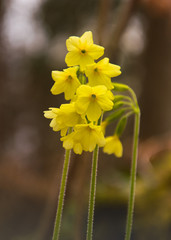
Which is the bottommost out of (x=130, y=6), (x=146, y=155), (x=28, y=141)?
(x=146, y=155)

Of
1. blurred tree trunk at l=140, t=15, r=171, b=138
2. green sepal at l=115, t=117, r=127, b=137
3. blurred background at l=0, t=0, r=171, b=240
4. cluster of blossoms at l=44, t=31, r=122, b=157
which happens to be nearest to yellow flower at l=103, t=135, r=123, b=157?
green sepal at l=115, t=117, r=127, b=137

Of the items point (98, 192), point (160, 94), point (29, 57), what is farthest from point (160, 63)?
point (98, 192)

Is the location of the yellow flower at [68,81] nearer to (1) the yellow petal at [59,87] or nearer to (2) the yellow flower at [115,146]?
(1) the yellow petal at [59,87]

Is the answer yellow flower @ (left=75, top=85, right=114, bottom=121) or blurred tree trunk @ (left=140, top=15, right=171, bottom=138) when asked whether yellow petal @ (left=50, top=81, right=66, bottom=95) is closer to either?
yellow flower @ (left=75, top=85, right=114, bottom=121)

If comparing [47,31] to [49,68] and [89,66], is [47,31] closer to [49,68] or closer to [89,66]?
[49,68]

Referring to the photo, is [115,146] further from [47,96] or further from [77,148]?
[47,96]

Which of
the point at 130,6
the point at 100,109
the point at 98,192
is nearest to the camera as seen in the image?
the point at 100,109
